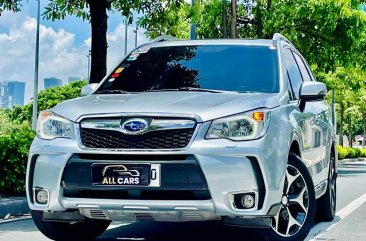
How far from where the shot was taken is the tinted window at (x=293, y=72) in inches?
273

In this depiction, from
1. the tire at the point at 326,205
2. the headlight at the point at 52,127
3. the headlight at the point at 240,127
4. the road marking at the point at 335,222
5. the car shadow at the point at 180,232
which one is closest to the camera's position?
the headlight at the point at 240,127

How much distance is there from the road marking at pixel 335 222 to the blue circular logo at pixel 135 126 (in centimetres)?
220

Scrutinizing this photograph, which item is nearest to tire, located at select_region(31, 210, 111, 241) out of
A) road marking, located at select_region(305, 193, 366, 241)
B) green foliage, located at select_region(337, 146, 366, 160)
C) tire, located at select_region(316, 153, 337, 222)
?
road marking, located at select_region(305, 193, 366, 241)

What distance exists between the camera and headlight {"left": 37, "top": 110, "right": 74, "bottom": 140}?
5.71 m

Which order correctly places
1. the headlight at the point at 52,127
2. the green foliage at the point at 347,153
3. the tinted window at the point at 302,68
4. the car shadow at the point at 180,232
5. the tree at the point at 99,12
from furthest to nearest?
the green foliage at the point at 347,153
the tree at the point at 99,12
the tinted window at the point at 302,68
the car shadow at the point at 180,232
the headlight at the point at 52,127

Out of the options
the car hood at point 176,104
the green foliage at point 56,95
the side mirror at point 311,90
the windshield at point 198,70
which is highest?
the windshield at point 198,70

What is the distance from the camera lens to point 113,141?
5516mm

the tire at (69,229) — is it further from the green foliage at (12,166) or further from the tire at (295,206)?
the green foliage at (12,166)

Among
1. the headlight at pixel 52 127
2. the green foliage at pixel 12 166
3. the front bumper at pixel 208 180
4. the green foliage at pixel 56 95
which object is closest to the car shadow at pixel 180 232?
the front bumper at pixel 208 180

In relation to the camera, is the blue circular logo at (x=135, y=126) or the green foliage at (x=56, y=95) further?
the green foliage at (x=56, y=95)

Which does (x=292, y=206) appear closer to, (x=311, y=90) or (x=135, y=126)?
(x=311, y=90)

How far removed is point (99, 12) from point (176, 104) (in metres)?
7.42

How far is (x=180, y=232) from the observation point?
7188 millimetres

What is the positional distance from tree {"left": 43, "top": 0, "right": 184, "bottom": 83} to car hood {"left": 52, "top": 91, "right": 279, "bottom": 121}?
21.3 feet
